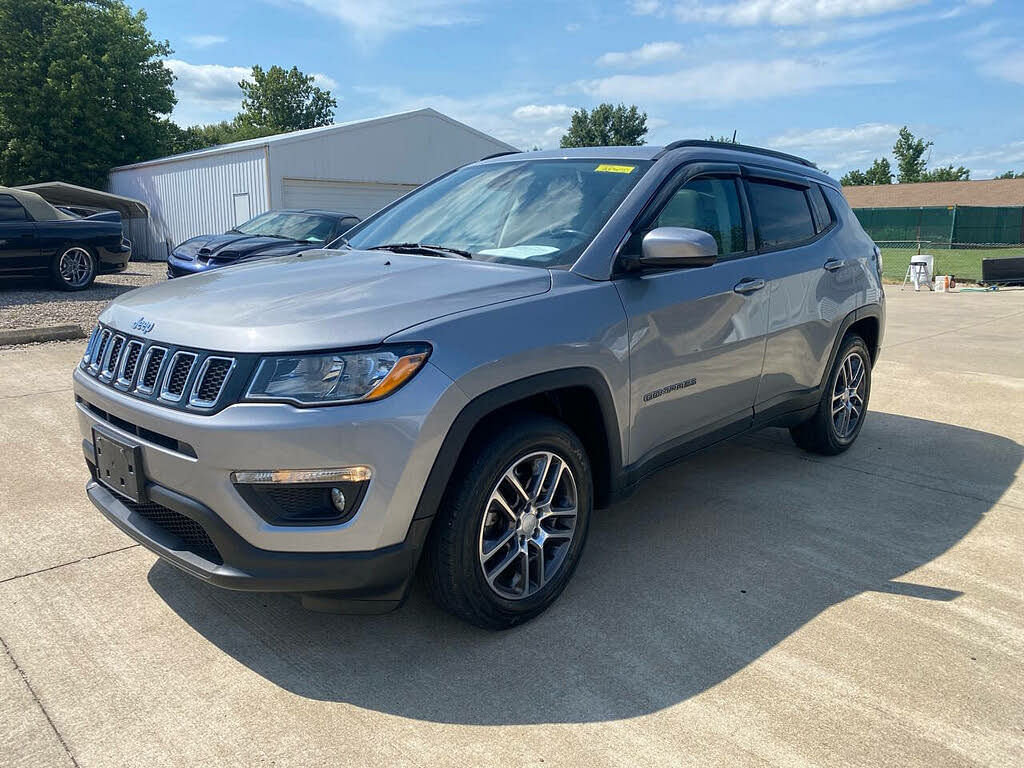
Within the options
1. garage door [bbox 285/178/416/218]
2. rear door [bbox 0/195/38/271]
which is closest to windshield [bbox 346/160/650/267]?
rear door [bbox 0/195/38/271]

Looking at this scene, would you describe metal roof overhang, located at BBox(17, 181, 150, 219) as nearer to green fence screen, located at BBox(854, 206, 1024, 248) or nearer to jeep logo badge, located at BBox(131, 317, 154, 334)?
jeep logo badge, located at BBox(131, 317, 154, 334)

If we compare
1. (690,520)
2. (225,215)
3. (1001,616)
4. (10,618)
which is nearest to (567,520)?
(690,520)

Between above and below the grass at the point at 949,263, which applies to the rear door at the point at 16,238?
above

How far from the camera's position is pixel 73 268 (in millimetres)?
13227

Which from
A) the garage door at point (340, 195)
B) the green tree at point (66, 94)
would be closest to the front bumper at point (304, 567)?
the garage door at point (340, 195)

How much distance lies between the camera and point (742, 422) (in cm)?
419

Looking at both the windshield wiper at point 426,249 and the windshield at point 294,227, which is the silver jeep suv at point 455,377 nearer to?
the windshield wiper at point 426,249

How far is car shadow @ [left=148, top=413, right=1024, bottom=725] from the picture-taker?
8.89 feet

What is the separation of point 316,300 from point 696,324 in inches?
68.3

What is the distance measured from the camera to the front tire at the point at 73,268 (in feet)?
42.3

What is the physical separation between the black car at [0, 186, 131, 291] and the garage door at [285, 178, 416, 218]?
8.86m

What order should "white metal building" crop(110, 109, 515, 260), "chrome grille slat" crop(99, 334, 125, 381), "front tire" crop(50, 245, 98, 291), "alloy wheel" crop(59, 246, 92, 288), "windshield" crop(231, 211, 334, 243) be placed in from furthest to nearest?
"white metal building" crop(110, 109, 515, 260), "alloy wheel" crop(59, 246, 92, 288), "front tire" crop(50, 245, 98, 291), "windshield" crop(231, 211, 334, 243), "chrome grille slat" crop(99, 334, 125, 381)

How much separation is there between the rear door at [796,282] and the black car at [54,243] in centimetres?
1202

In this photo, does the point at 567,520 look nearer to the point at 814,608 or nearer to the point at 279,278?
the point at 814,608
